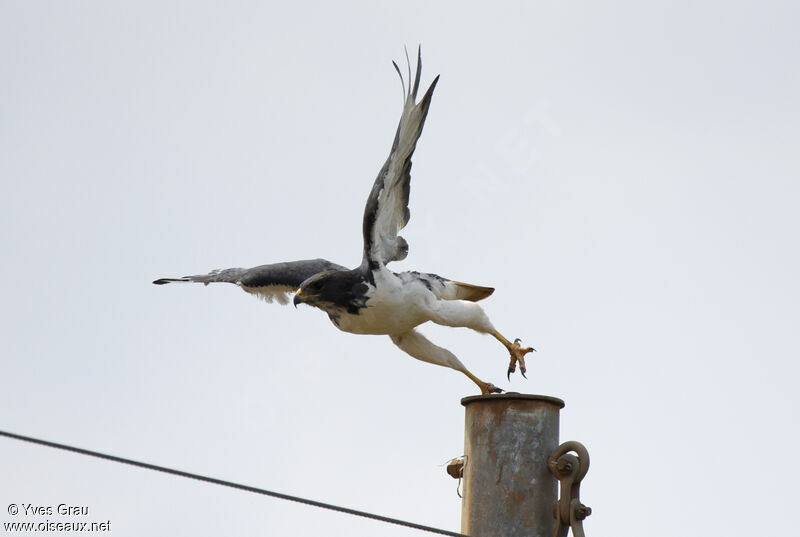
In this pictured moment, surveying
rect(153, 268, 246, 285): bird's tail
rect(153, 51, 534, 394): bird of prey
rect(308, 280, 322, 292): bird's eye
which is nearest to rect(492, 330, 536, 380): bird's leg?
rect(153, 51, 534, 394): bird of prey

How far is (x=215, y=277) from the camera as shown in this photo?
12852mm

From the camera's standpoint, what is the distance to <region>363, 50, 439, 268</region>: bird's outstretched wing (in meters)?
10.5

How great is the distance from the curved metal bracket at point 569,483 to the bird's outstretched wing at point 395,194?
4061 mm

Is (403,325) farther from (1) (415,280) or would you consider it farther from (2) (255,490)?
(2) (255,490)

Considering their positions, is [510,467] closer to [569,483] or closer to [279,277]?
[569,483]

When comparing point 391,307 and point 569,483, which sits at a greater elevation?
point 391,307

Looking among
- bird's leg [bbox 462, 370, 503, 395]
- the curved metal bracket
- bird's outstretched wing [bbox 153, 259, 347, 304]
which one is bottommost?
the curved metal bracket

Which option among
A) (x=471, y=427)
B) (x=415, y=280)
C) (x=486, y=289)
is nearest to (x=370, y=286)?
(x=415, y=280)

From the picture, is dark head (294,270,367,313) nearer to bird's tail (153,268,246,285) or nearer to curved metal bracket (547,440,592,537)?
bird's tail (153,268,246,285)

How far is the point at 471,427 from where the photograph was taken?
24.5 ft

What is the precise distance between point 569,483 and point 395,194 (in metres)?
4.39

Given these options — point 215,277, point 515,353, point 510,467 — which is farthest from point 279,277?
point 510,467

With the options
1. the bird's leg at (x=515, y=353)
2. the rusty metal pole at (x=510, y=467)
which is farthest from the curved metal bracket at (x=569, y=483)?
the bird's leg at (x=515, y=353)

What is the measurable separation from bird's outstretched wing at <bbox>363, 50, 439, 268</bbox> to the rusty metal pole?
11.9 feet
